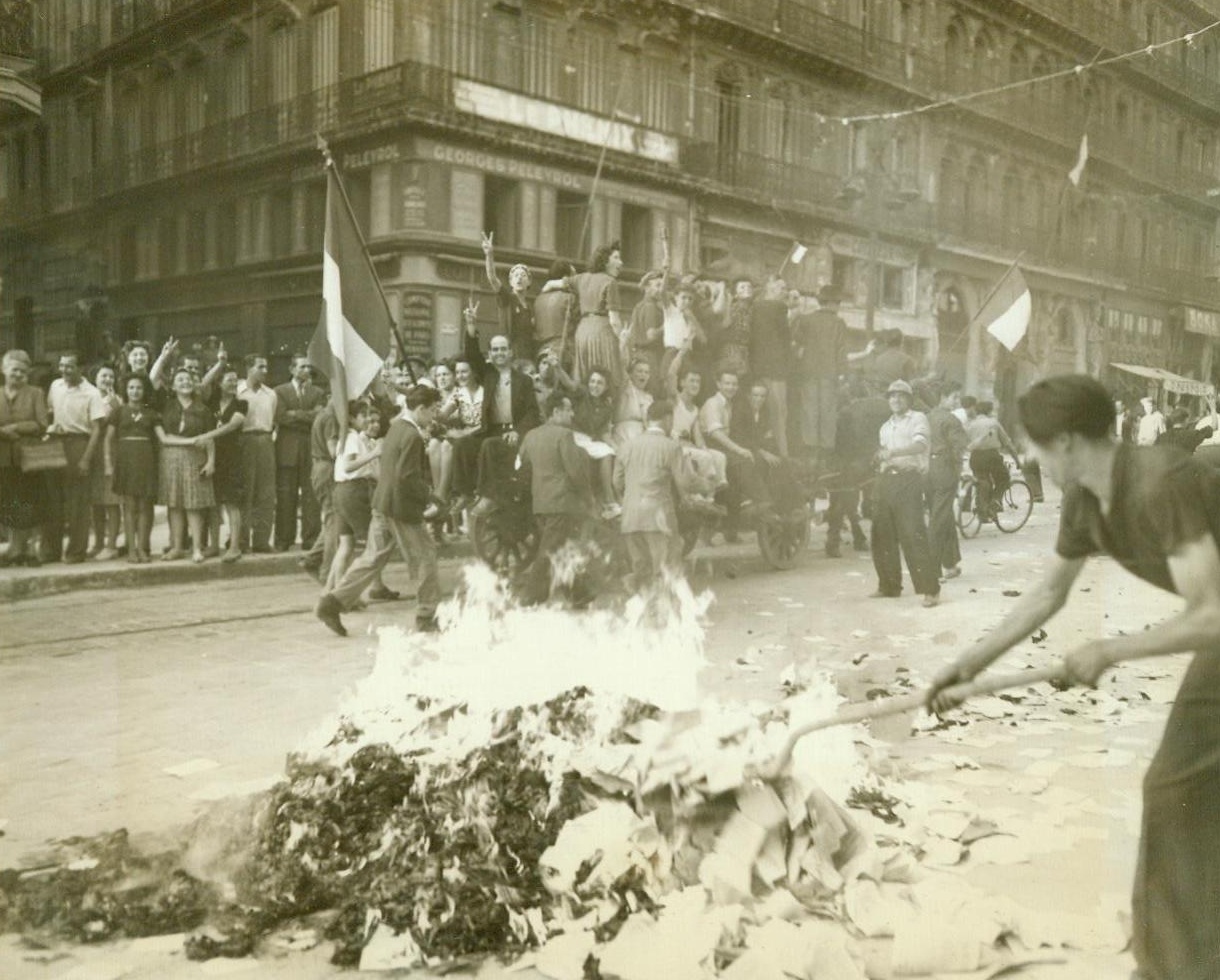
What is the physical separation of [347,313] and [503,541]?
1970mm

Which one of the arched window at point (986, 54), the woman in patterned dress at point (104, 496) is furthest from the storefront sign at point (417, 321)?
the arched window at point (986, 54)

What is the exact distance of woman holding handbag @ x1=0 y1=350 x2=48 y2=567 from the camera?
7402 mm

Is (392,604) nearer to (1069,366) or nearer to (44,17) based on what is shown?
(44,17)

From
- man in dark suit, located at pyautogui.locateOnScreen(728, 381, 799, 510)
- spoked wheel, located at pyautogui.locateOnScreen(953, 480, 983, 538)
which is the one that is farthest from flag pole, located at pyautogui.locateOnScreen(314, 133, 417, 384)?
spoked wheel, located at pyautogui.locateOnScreen(953, 480, 983, 538)

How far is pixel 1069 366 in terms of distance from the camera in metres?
5.78

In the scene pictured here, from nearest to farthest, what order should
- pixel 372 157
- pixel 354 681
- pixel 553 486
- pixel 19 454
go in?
pixel 372 157
pixel 354 681
pixel 553 486
pixel 19 454

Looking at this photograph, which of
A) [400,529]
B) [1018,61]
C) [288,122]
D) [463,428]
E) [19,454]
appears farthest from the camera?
[19,454]

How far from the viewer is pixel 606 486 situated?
7363 mm

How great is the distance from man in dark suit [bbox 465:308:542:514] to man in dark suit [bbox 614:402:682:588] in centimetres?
84

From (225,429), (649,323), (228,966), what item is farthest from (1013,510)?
(225,429)

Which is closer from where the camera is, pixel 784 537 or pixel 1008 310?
pixel 1008 310

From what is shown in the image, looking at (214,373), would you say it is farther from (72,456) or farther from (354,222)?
(354,222)

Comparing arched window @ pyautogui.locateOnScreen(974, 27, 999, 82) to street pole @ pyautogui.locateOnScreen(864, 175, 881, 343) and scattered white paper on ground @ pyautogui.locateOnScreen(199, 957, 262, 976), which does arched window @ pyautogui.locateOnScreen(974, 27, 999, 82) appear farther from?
scattered white paper on ground @ pyautogui.locateOnScreen(199, 957, 262, 976)

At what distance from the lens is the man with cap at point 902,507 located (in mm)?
7023
